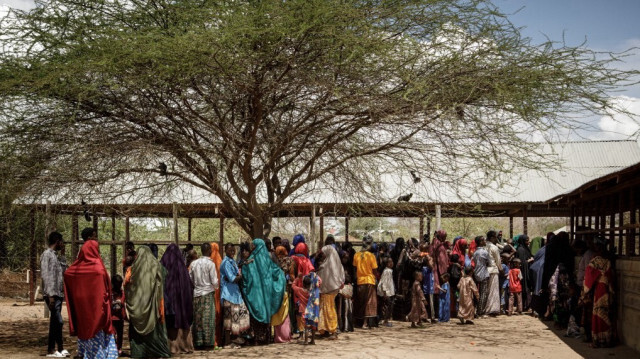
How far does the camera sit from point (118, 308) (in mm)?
8625

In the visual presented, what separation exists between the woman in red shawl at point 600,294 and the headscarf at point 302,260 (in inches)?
157

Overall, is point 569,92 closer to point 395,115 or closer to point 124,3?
point 395,115

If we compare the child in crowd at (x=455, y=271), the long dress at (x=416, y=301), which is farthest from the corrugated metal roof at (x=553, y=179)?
the long dress at (x=416, y=301)

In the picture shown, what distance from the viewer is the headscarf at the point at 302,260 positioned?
1020 centimetres

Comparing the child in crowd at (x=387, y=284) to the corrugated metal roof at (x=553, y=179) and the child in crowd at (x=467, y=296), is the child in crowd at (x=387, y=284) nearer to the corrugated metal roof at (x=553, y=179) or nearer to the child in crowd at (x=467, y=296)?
the child in crowd at (x=467, y=296)

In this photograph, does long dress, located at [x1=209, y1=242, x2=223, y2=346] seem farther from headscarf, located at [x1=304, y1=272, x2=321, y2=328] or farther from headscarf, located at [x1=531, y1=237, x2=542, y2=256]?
headscarf, located at [x1=531, y1=237, x2=542, y2=256]

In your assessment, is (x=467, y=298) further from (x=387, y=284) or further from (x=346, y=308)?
(x=346, y=308)

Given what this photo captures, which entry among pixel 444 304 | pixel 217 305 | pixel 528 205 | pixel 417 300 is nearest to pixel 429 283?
pixel 444 304

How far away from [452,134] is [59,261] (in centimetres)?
598

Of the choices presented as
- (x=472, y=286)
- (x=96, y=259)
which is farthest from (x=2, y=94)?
(x=472, y=286)

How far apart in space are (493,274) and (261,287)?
18.7 feet

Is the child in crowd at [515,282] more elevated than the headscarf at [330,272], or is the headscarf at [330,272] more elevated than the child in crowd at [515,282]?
the headscarf at [330,272]

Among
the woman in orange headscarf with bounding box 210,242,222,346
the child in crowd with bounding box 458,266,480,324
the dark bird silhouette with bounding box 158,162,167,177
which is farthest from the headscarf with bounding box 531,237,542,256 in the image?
the dark bird silhouette with bounding box 158,162,167,177

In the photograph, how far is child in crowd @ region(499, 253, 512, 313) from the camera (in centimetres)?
1366
